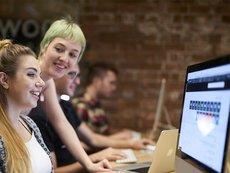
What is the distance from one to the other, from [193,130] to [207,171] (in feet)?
0.61

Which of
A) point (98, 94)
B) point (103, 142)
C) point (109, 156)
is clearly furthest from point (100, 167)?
point (98, 94)

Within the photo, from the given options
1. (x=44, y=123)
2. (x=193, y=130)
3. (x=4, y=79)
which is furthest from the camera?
(x=44, y=123)

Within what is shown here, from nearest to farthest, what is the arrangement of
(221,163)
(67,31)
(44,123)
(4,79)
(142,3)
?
(221,163) → (4,79) → (67,31) → (44,123) → (142,3)

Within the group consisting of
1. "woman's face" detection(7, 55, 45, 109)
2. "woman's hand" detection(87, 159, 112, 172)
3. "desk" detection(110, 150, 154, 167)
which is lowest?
"desk" detection(110, 150, 154, 167)

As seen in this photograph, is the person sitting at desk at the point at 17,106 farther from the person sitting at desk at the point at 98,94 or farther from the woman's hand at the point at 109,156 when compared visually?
the person sitting at desk at the point at 98,94

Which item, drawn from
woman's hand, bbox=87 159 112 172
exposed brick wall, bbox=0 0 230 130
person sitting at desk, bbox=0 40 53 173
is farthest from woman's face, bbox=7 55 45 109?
exposed brick wall, bbox=0 0 230 130

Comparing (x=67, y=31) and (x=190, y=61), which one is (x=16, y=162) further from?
(x=190, y=61)

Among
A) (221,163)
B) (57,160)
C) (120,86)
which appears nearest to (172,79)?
(120,86)

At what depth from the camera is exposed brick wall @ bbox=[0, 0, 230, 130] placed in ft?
12.2

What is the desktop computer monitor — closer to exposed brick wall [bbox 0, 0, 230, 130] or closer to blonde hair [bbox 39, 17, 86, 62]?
blonde hair [bbox 39, 17, 86, 62]

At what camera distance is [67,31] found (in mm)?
1914

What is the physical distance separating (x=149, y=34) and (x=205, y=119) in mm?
2566

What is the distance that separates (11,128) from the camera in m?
1.43

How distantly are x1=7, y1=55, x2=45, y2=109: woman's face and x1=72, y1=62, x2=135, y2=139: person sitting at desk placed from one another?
65.8 inches
